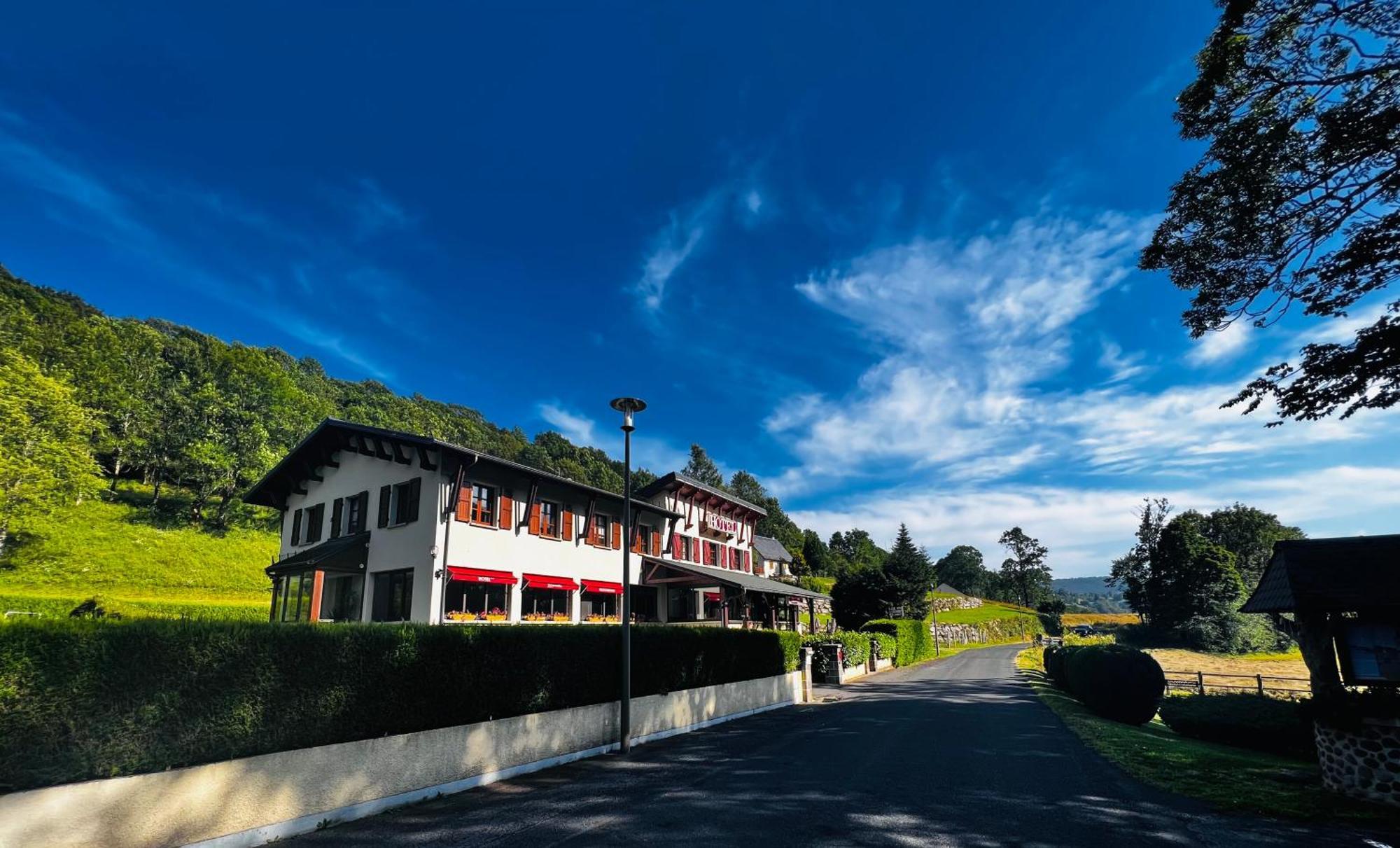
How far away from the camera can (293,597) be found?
23.6 meters

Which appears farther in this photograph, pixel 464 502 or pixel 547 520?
pixel 547 520

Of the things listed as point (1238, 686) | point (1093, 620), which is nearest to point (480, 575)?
point (1238, 686)

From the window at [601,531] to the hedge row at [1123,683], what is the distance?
18.8 m

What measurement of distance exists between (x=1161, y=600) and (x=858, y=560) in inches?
1960

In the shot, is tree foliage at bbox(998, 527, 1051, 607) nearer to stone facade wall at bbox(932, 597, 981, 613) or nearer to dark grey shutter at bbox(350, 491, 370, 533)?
stone facade wall at bbox(932, 597, 981, 613)

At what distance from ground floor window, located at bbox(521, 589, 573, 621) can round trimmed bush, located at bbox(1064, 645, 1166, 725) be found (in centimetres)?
1839

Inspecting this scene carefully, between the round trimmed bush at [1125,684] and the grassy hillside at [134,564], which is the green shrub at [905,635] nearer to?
the round trimmed bush at [1125,684]

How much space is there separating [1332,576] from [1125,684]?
5688 mm

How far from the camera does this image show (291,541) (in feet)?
91.7

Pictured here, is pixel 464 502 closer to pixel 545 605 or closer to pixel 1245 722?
pixel 545 605

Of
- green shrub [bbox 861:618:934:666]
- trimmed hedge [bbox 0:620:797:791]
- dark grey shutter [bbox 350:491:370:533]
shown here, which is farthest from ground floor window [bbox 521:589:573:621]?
green shrub [bbox 861:618:934:666]

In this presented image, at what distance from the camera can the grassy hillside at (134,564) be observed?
3158 cm

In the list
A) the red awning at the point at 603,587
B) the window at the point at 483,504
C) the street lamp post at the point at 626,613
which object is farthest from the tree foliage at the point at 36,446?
the street lamp post at the point at 626,613

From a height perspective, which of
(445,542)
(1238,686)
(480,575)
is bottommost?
(1238,686)
